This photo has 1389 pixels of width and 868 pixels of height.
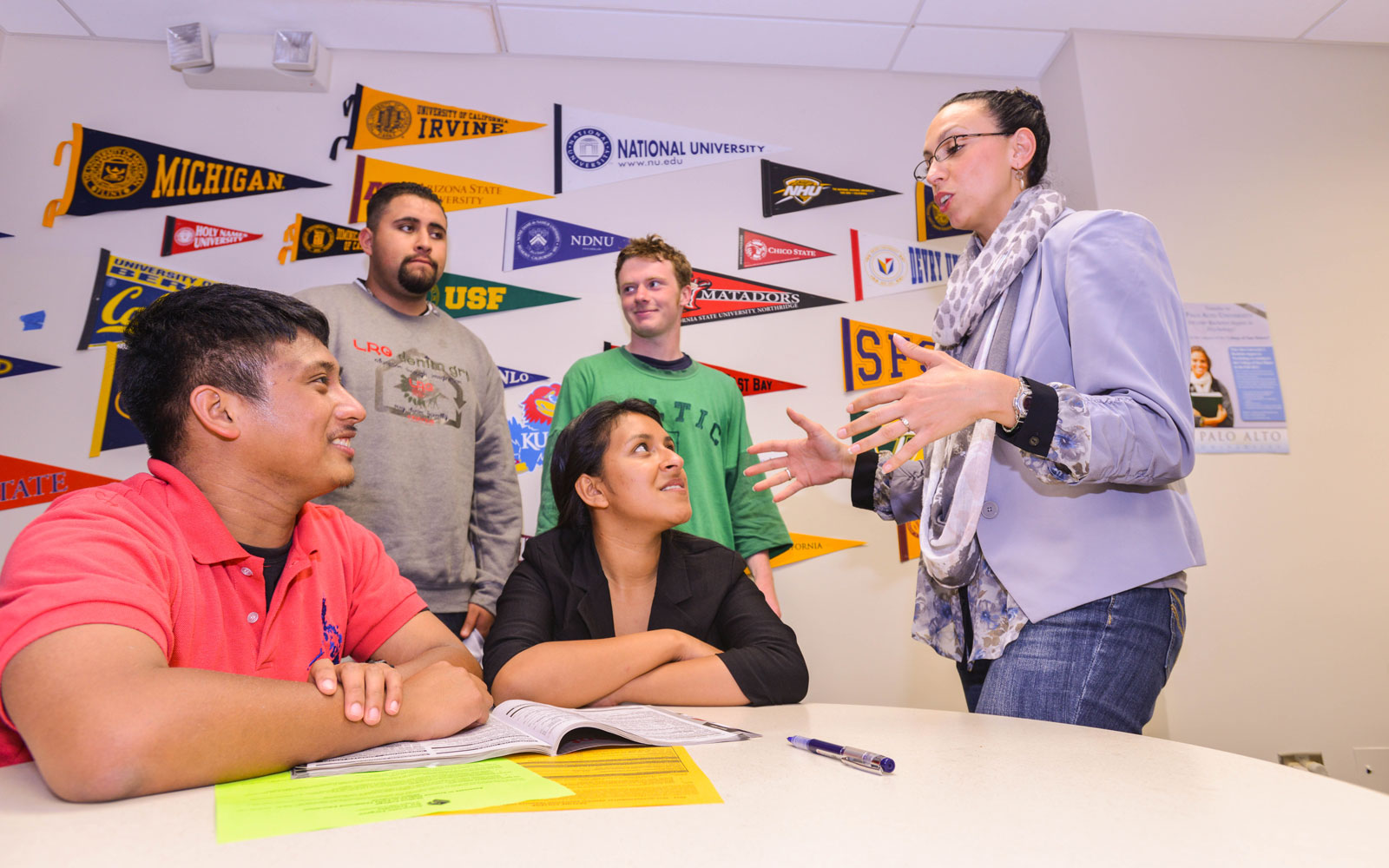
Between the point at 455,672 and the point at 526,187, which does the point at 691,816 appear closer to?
the point at 455,672

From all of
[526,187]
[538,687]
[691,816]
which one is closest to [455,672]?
[538,687]

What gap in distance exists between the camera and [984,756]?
0.81 metres

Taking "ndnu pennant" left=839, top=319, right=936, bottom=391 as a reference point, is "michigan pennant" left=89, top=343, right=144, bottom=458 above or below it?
below

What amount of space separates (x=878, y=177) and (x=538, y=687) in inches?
98.0

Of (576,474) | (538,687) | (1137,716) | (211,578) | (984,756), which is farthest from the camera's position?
(576,474)

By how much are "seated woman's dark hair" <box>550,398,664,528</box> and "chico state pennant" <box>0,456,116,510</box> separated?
1701 millimetres

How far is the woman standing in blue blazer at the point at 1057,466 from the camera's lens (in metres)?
1.04

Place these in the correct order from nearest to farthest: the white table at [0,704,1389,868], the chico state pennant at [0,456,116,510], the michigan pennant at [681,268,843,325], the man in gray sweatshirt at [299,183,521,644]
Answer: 1. the white table at [0,704,1389,868]
2. the man in gray sweatshirt at [299,183,521,644]
3. the chico state pennant at [0,456,116,510]
4. the michigan pennant at [681,268,843,325]

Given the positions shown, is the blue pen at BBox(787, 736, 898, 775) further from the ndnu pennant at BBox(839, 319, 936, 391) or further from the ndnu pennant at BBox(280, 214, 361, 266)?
the ndnu pennant at BBox(280, 214, 361, 266)

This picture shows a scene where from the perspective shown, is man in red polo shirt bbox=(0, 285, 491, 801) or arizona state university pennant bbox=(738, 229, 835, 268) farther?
arizona state university pennant bbox=(738, 229, 835, 268)

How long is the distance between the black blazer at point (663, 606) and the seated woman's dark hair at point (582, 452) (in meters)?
0.07

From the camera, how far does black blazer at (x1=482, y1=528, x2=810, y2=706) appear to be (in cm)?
137

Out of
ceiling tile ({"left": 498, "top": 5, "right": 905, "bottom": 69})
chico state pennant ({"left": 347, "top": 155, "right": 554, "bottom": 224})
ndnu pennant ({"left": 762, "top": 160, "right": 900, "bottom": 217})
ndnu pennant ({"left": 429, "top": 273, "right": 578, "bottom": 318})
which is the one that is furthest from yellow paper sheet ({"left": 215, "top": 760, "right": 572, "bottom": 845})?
ceiling tile ({"left": 498, "top": 5, "right": 905, "bottom": 69})

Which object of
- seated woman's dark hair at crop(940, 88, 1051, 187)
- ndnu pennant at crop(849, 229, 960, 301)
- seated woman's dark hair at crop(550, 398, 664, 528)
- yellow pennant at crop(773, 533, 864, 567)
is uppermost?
ndnu pennant at crop(849, 229, 960, 301)
